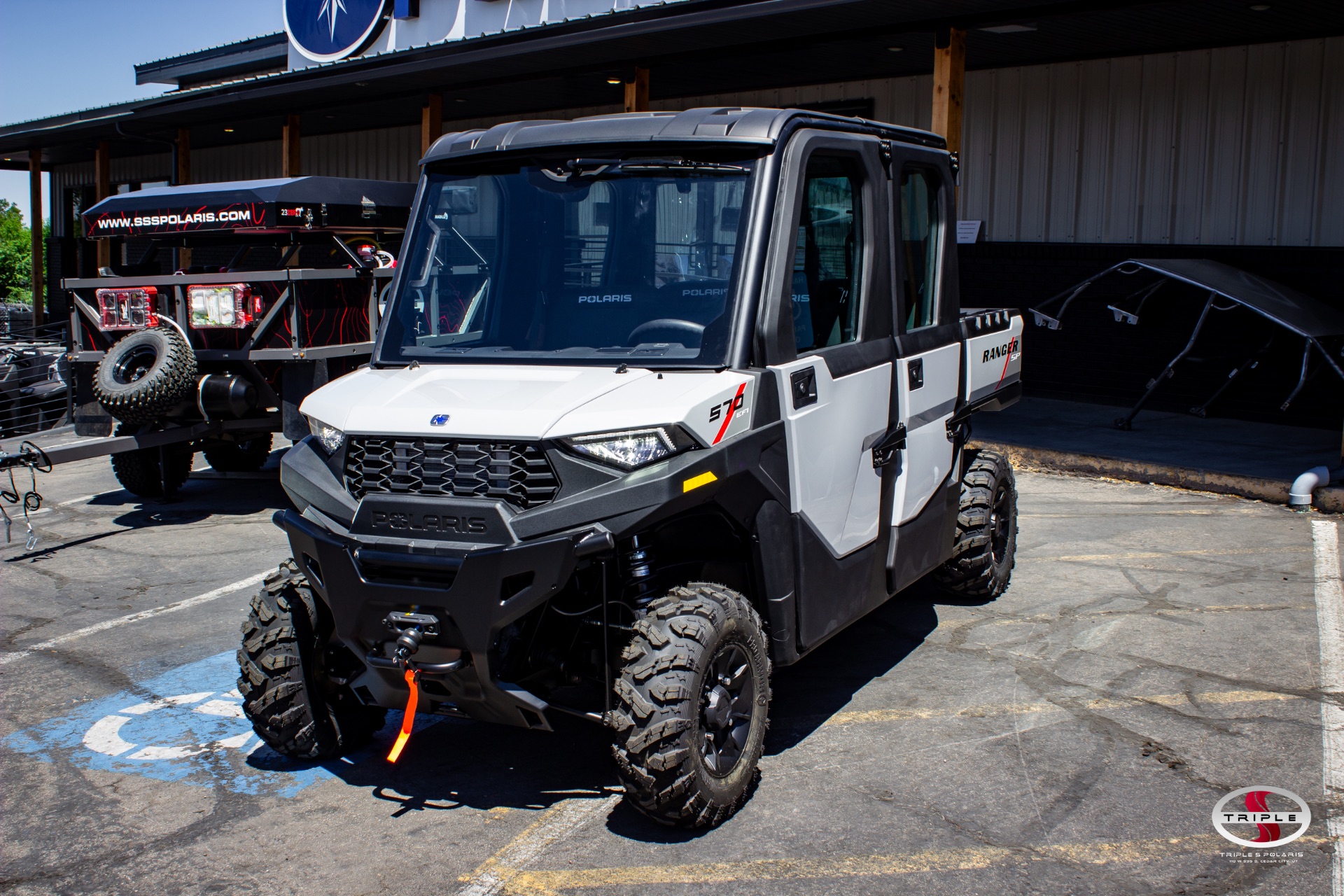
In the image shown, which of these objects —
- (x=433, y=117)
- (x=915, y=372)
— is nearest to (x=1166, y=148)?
(x=915, y=372)

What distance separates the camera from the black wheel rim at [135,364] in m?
8.77

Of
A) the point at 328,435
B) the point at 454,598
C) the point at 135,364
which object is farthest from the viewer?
the point at 135,364

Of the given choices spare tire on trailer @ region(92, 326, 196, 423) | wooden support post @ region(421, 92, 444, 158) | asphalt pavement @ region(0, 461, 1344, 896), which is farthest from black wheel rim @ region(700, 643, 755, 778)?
wooden support post @ region(421, 92, 444, 158)

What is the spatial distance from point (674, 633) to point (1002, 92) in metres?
12.4

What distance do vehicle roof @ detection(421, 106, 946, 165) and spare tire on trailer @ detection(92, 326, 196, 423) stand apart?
15.1 ft

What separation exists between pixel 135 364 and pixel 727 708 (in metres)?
6.57

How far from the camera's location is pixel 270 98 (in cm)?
1886

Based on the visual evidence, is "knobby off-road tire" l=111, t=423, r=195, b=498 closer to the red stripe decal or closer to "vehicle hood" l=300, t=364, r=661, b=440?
"vehicle hood" l=300, t=364, r=661, b=440

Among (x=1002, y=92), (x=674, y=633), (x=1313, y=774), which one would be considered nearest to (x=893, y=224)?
(x=674, y=633)

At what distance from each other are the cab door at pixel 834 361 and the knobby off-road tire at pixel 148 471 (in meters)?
6.94

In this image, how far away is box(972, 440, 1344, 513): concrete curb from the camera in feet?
30.1

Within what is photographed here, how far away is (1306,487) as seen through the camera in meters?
8.98

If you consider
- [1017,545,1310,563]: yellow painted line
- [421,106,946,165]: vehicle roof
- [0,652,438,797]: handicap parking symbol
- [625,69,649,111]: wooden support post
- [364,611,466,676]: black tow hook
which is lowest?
[0,652,438,797]: handicap parking symbol

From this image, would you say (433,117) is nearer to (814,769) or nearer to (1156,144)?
(1156,144)
